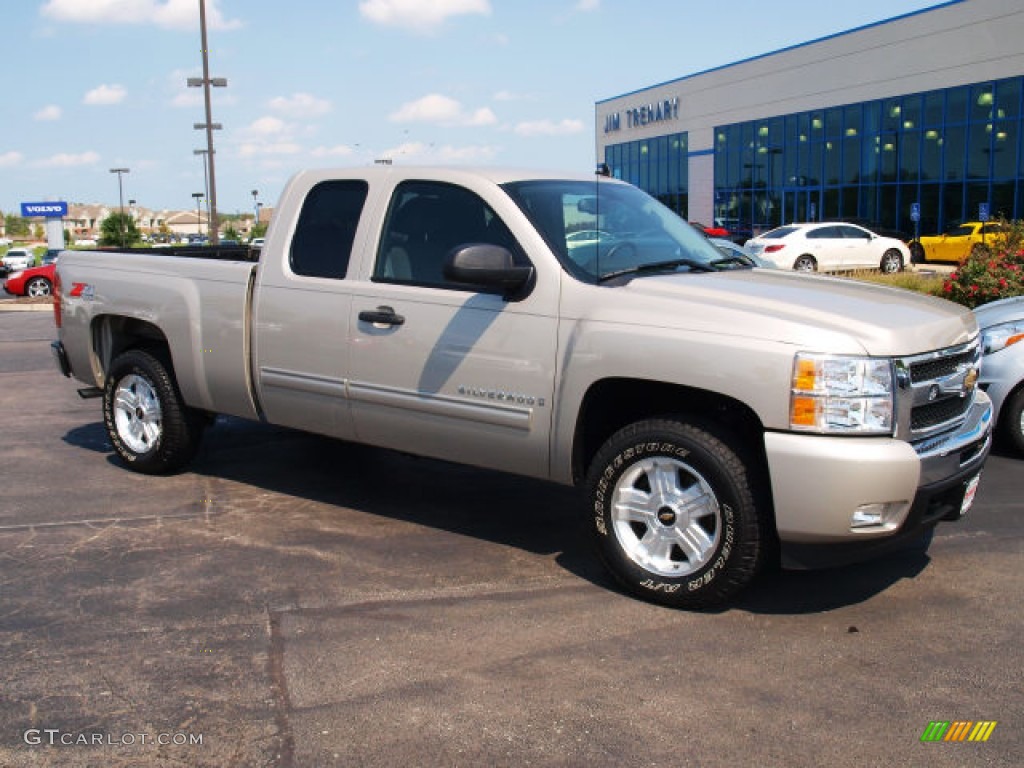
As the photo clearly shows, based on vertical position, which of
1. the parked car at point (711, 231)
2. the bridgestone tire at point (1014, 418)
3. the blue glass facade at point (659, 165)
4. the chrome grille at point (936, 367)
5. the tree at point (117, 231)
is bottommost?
the bridgestone tire at point (1014, 418)

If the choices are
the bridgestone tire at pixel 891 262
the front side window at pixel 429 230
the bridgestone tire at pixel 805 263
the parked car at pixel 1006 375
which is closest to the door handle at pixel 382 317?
the front side window at pixel 429 230

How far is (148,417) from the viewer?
657cm

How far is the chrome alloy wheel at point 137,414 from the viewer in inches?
257

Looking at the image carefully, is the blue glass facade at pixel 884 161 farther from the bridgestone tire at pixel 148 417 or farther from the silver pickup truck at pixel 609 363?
the bridgestone tire at pixel 148 417

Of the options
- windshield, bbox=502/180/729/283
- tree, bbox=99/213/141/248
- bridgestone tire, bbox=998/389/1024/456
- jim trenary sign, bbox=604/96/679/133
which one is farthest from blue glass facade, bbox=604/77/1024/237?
tree, bbox=99/213/141/248

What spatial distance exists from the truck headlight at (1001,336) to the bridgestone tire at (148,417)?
5386mm

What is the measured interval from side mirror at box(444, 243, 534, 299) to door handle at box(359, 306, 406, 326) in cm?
61

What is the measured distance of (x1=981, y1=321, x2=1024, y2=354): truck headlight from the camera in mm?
6938

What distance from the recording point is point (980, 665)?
12.5ft

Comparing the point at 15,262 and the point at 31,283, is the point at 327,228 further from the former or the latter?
the point at 15,262

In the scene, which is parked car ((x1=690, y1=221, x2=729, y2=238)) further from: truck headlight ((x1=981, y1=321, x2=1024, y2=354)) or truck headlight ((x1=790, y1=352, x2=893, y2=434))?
truck headlight ((x1=790, y1=352, x2=893, y2=434))

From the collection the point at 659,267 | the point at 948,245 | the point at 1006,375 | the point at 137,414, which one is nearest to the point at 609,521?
the point at 659,267

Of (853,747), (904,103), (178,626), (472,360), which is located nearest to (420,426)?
(472,360)

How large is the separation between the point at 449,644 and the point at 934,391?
2266mm
